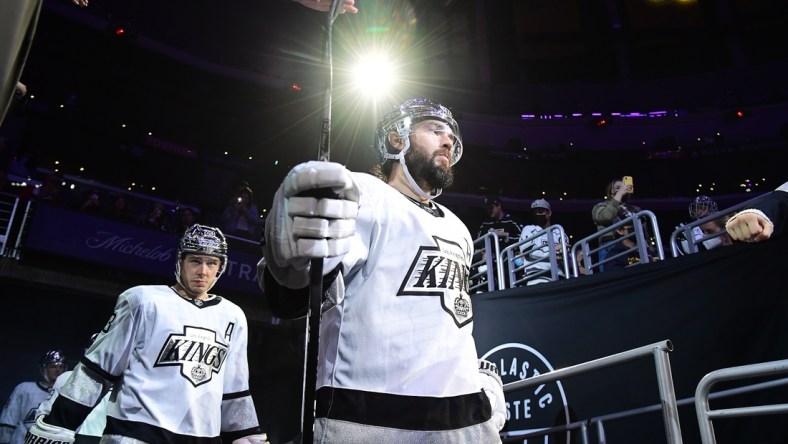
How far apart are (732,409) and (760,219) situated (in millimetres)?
973

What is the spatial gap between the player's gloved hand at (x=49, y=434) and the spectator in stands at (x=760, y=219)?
12.6 feet

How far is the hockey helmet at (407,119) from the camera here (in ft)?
9.66

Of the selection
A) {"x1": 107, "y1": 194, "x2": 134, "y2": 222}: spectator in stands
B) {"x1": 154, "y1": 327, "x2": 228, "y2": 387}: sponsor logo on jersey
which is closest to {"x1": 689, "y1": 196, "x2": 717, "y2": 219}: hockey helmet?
{"x1": 154, "y1": 327, "x2": 228, "y2": 387}: sponsor logo on jersey

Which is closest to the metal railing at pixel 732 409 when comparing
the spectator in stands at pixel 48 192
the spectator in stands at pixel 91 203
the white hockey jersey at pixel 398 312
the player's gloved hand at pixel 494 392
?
the player's gloved hand at pixel 494 392

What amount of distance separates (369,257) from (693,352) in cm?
340

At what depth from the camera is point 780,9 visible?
80.9 ft

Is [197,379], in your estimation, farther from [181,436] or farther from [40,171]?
[40,171]

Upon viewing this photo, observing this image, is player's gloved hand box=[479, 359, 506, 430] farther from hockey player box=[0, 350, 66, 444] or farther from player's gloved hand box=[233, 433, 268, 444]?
hockey player box=[0, 350, 66, 444]

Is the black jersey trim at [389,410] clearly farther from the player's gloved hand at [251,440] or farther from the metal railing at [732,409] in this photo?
the player's gloved hand at [251,440]

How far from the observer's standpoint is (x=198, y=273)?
4.47 metres

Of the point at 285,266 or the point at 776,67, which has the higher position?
the point at 776,67

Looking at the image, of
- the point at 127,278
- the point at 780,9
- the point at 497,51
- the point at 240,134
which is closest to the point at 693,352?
the point at 127,278

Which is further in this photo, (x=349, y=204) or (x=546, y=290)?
(x=546, y=290)

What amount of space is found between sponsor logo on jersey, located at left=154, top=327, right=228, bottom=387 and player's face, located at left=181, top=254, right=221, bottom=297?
0.44 metres
